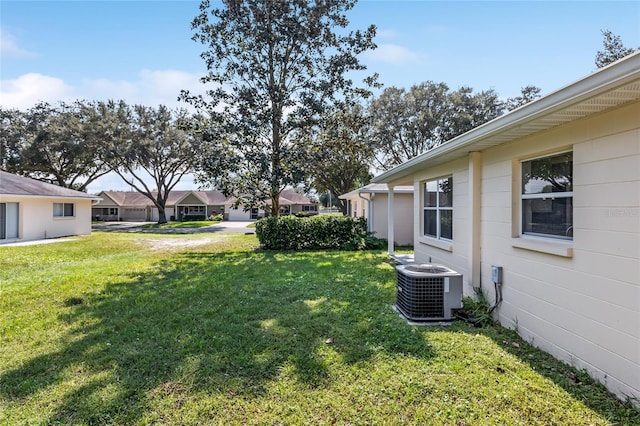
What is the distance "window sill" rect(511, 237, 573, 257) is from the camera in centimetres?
338

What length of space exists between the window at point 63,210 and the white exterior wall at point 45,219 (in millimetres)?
193

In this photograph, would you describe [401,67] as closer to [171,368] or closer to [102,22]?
[102,22]

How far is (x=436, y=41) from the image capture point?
9.32 meters

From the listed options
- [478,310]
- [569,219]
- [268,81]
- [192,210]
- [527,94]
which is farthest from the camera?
[192,210]

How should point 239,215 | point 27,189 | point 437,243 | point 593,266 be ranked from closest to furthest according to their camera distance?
point 593,266 → point 437,243 → point 27,189 → point 239,215

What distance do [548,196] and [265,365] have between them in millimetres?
3694

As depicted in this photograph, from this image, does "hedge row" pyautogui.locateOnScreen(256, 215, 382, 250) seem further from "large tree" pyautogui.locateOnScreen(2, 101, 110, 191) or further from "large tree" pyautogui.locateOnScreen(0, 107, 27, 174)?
"large tree" pyautogui.locateOnScreen(0, 107, 27, 174)

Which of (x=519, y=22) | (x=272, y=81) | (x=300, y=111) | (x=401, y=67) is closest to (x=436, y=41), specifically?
(x=519, y=22)

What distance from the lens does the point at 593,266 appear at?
307 centimetres

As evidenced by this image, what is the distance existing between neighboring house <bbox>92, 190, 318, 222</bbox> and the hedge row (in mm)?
30187

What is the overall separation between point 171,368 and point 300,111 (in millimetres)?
13143

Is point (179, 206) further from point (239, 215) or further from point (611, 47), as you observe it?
point (611, 47)

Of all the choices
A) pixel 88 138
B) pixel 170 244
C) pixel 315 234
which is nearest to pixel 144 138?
pixel 88 138

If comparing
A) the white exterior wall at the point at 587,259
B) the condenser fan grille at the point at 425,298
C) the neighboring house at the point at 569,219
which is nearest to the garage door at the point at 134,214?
the neighboring house at the point at 569,219
